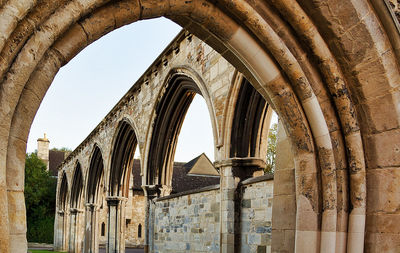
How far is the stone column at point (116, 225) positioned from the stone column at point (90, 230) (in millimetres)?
3629

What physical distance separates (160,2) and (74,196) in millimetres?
20450

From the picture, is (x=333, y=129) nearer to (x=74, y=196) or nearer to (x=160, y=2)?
(x=160, y=2)

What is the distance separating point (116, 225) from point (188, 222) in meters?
5.59

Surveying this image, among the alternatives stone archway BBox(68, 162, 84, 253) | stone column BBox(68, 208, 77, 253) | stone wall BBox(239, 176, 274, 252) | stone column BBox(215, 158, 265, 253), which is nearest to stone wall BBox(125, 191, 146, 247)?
stone column BBox(68, 208, 77, 253)

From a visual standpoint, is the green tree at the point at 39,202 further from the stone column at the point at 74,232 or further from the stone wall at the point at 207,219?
the stone wall at the point at 207,219

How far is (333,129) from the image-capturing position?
301 centimetres

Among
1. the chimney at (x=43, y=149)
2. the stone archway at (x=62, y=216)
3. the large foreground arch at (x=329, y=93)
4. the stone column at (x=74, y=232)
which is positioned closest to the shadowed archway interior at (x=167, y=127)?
the large foreground arch at (x=329, y=93)

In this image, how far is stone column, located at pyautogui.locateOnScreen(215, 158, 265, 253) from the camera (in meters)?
6.50

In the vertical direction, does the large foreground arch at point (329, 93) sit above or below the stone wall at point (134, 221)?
above

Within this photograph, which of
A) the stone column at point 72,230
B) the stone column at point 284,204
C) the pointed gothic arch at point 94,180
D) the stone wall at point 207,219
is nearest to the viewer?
the stone column at point 284,204

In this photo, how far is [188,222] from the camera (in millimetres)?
8531

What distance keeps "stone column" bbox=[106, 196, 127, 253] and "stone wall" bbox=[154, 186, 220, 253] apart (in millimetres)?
3282

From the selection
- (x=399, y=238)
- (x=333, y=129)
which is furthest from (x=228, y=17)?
(x=399, y=238)

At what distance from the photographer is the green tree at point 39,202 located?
94.0 ft
